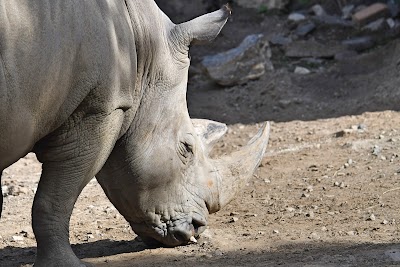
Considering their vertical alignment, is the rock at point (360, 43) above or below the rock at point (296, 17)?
below

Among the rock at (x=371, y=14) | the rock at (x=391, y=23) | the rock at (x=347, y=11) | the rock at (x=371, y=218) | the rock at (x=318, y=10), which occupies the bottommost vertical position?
the rock at (x=371, y=218)

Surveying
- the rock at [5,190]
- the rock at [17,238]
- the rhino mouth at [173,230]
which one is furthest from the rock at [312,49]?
the rhino mouth at [173,230]

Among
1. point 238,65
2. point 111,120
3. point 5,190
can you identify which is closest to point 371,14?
point 238,65

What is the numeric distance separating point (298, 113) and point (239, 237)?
13.9ft

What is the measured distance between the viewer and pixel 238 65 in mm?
11500

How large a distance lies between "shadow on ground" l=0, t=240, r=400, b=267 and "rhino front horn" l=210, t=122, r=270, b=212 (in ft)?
1.21

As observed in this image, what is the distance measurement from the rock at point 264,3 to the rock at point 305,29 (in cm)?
62

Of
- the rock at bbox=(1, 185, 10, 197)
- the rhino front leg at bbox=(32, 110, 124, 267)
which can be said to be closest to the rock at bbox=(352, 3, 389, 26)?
the rock at bbox=(1, 185, 10, 197)

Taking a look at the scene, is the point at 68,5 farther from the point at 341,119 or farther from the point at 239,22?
the point at 239,22

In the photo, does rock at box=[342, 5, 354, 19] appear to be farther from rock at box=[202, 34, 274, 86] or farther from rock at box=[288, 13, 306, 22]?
rock at box=[202, 34, 274, 86]

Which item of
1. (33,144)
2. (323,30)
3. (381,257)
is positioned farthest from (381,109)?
(33,144)

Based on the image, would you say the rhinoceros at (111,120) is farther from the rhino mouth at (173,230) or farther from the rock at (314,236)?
the rock at (314,236)

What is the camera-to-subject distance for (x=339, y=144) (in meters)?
8.70

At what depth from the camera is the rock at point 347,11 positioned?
12617mm
